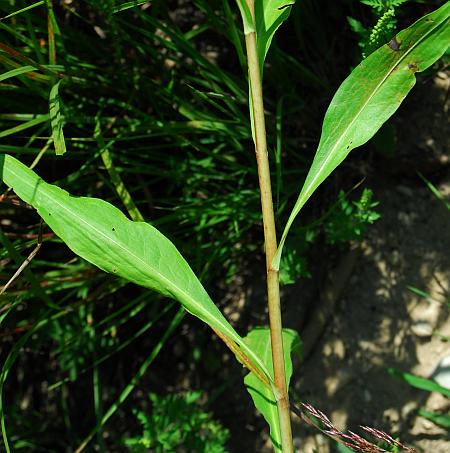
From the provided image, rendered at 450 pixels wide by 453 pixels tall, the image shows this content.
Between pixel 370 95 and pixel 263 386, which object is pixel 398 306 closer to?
pixel 263 386

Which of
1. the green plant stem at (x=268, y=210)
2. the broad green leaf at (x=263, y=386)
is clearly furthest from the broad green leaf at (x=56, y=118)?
the broad green leaf at (x=263, y=386)

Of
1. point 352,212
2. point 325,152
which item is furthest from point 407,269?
point 325,152

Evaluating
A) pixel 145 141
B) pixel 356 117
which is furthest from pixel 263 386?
pixel 145 141

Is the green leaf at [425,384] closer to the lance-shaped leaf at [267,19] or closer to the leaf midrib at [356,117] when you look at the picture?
the leaf midrib at [356,117]

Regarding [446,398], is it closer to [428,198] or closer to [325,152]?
[428,198]

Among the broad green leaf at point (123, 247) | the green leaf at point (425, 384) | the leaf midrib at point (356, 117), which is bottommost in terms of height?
the green leaf at point (425, 384)
